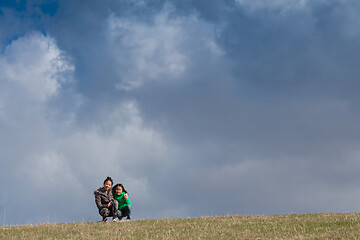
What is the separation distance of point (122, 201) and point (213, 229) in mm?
7246

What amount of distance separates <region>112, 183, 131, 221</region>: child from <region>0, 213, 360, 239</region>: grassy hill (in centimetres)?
125

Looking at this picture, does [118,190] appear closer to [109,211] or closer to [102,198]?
[102,198]

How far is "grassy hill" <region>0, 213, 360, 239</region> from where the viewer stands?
19703 millimetres

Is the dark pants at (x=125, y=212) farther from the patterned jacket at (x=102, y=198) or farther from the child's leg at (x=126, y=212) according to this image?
the patterned jacket at (x=102, y=198)

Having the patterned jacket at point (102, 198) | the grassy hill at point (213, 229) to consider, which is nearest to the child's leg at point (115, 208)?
the patterned jacket at point (102, 198)

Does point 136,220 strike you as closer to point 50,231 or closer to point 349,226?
point 50,231

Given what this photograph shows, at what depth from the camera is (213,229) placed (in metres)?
21.3

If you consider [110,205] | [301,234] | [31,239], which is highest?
[110,205]

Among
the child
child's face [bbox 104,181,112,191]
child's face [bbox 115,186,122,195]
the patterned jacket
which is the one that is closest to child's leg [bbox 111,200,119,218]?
the child

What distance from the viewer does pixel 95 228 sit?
2309 centimetres

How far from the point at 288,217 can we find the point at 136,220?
8452 mm

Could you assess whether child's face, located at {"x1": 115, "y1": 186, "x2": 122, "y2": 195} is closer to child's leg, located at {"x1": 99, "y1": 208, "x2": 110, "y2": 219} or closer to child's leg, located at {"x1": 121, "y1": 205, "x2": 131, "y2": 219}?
child's leg, located at {"x1": 121, "y1": 205, "x2": 131, "y2": 219}

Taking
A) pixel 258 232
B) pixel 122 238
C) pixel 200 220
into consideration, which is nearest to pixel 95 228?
pixel 122 238

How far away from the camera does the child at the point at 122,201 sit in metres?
26.3
